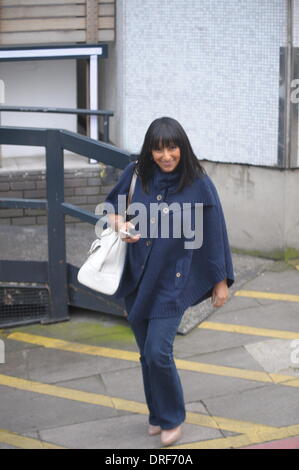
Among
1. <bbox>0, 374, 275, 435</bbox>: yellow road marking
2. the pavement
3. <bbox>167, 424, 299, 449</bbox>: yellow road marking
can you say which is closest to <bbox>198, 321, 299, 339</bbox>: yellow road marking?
the pavement

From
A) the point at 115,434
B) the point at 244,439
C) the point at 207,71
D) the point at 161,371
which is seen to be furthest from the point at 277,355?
the point at 207,71

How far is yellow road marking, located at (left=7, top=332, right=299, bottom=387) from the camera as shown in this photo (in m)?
6.03

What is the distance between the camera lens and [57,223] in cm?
703

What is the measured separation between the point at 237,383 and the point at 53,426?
122 centimetres

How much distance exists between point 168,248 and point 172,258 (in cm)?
6

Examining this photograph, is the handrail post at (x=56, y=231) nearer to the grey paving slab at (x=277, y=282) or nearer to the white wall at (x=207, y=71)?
the grey paving slab at (x=277, y=282)

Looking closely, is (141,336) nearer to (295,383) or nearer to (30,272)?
(295,383)

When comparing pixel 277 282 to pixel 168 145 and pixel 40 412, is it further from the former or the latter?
pixel 168 145

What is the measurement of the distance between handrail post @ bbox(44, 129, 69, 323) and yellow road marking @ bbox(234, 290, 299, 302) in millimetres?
1402

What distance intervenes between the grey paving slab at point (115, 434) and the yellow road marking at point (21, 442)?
0.06 meters

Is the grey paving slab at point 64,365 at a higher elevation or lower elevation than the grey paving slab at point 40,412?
higher

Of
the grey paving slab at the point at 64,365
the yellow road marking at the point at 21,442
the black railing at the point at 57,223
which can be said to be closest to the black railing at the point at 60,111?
the black railing at the point at 57,223

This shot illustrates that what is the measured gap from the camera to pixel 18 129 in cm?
702

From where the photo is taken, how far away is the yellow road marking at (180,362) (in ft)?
19.8
